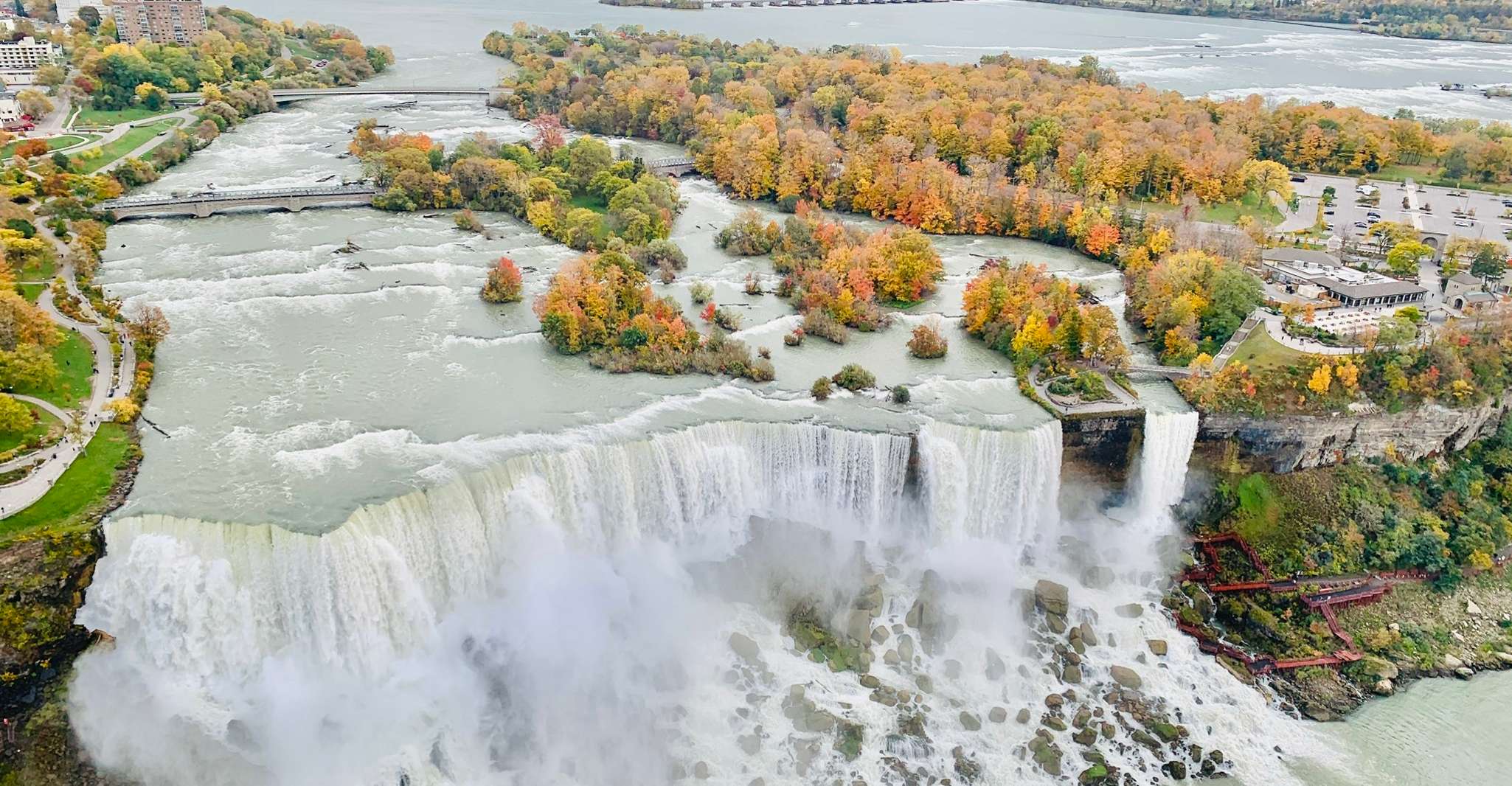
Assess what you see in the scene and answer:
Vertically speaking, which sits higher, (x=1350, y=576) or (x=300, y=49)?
(x=300, y=49)

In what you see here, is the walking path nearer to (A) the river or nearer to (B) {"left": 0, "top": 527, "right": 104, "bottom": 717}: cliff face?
(A) the river

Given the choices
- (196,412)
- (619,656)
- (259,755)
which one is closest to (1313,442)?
(619,656)

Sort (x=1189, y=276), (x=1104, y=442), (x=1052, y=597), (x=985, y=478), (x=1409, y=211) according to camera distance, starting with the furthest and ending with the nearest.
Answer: (x=1409, y=211) < (x=1189, y=276) < (x=1104, y=442) < (x=985, y=478) < (x=1052, y=597)

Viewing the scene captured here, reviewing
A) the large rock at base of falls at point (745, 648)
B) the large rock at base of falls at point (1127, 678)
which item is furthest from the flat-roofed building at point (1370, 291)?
the large rock at base of falls at point (745, 648)

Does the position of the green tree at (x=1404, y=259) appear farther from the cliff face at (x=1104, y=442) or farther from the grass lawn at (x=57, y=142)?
the grass lawn at (x=57, y=142)

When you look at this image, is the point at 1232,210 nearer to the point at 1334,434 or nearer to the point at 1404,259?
the point at 1404,259

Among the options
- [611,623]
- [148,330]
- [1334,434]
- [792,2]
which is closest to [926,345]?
[1334,434]
